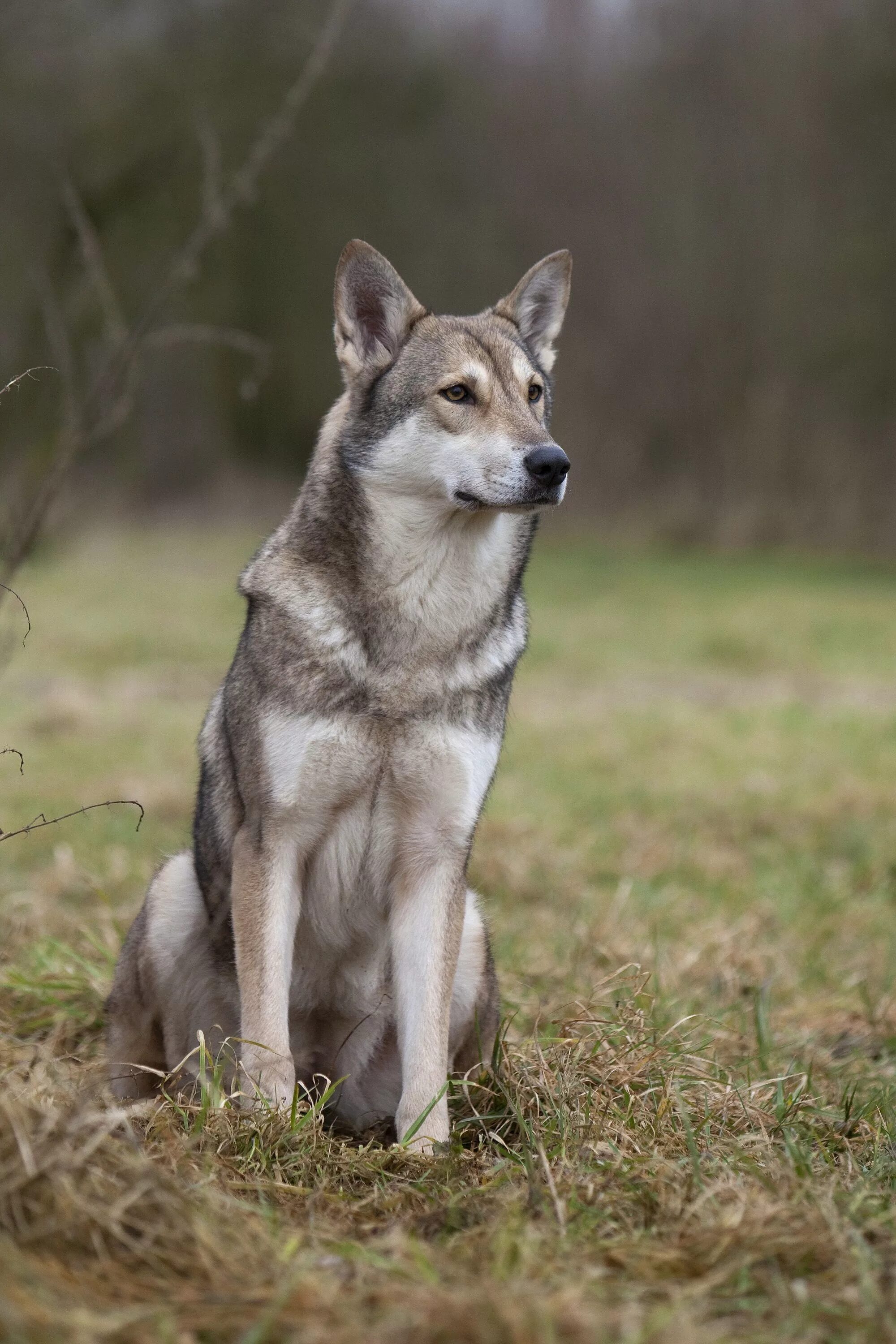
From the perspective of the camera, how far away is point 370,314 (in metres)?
3.60

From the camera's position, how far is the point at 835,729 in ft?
28.4

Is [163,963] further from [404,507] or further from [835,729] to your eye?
[835,729]

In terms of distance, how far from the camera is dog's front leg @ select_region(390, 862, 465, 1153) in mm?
3088

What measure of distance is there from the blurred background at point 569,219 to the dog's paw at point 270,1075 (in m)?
14.4

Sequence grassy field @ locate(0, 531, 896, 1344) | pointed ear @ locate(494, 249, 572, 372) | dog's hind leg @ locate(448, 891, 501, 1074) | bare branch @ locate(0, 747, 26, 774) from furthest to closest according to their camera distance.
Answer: pointed ear @ locate(494, 249, 572, 372)
dog's hind leg @ locate(448, 891, 501, 1074)
bare branch @ locate(0, 747, 26, 774)
grassy field @ locate(0, 531, 896, 1344)

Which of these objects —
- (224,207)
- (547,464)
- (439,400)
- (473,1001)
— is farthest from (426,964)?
(224,207)

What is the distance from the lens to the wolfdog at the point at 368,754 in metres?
3.06

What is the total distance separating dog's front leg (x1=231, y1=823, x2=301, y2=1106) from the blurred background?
14239 mm

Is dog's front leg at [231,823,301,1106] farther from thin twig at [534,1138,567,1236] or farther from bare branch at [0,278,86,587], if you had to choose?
bare branch at [0,278,86,587]

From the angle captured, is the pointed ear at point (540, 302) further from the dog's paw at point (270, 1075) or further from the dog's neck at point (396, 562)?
the dog's paw at point (270, 1075)

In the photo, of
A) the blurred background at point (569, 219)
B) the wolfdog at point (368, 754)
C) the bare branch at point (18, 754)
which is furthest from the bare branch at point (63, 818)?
the blurred background at point (569, 219)

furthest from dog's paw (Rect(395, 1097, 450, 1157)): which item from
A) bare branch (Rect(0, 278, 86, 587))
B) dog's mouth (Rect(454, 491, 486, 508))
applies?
bare branch (Rect(0, 278, 86, 587))

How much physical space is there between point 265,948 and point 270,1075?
0.27 m

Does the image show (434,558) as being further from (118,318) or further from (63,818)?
(118,318)
